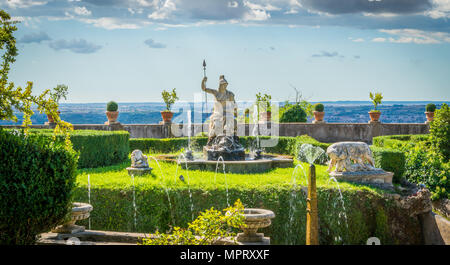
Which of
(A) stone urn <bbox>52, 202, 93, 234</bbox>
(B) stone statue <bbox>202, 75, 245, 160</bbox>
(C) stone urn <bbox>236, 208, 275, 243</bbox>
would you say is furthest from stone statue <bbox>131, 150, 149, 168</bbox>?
(C) stone urn <bbox>236, 208, 275, 243</bbox>

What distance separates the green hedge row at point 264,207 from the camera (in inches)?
344

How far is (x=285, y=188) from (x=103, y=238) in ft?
12.7

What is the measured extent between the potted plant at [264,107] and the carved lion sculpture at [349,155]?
11.8m

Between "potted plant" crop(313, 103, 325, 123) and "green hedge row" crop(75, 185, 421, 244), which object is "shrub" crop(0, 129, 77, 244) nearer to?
"green hedge row" crop(75, 185, 421, 244)

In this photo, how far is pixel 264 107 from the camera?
972 inches

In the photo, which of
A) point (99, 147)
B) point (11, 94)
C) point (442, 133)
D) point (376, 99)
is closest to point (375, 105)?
point (376, 99)

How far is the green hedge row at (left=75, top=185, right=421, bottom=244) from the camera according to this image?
8.75m

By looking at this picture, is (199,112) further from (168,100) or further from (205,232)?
(205,232)

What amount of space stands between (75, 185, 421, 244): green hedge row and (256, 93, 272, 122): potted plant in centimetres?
1361

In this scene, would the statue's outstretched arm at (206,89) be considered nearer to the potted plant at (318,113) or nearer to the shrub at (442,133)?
the shrub at (442,133)

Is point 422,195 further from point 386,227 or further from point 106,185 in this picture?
point 106,185

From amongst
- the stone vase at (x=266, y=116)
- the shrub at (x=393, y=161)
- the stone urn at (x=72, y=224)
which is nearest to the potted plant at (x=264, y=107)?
the stone vase at (x=266, y=116)

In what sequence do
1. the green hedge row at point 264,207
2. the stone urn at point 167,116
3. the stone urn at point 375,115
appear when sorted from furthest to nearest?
the stone urn at point 375,115 → the stone urn at point 167,116 → the green hedge row at point 264,207
